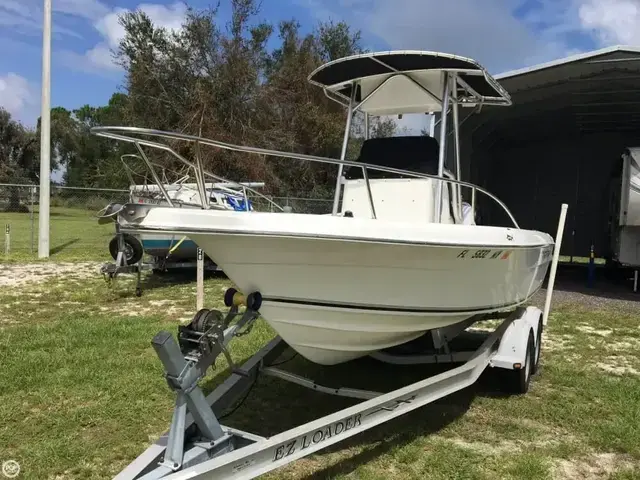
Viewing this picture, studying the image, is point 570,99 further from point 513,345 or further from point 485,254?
point 485,254

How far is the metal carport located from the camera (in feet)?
40.6

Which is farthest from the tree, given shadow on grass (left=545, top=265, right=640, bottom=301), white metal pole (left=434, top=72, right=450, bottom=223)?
white metal pole (left=434, top=72, right=450, bottom=223)

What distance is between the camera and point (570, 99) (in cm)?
1277

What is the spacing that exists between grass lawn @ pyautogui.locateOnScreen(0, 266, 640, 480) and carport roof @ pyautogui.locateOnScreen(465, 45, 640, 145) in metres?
5.62

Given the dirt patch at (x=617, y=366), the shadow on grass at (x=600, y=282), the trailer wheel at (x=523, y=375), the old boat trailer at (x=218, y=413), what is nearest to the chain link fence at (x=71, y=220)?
the trailer wheel at (x=523, y=375)

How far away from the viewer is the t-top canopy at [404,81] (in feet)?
15.2

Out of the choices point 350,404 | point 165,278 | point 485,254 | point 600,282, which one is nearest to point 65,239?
point 165,278

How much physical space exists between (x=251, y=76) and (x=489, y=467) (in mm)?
21563

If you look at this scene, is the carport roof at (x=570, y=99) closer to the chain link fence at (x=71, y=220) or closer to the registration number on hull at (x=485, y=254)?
the chain link fence at (x=71, y=220)

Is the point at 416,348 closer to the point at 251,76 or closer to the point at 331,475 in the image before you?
the point at 331,475

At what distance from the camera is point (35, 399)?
440 centimetres

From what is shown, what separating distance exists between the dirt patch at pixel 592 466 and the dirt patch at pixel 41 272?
28.4 feet

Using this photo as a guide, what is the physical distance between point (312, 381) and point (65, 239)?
15.8m

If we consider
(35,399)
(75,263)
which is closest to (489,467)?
(35,399)
